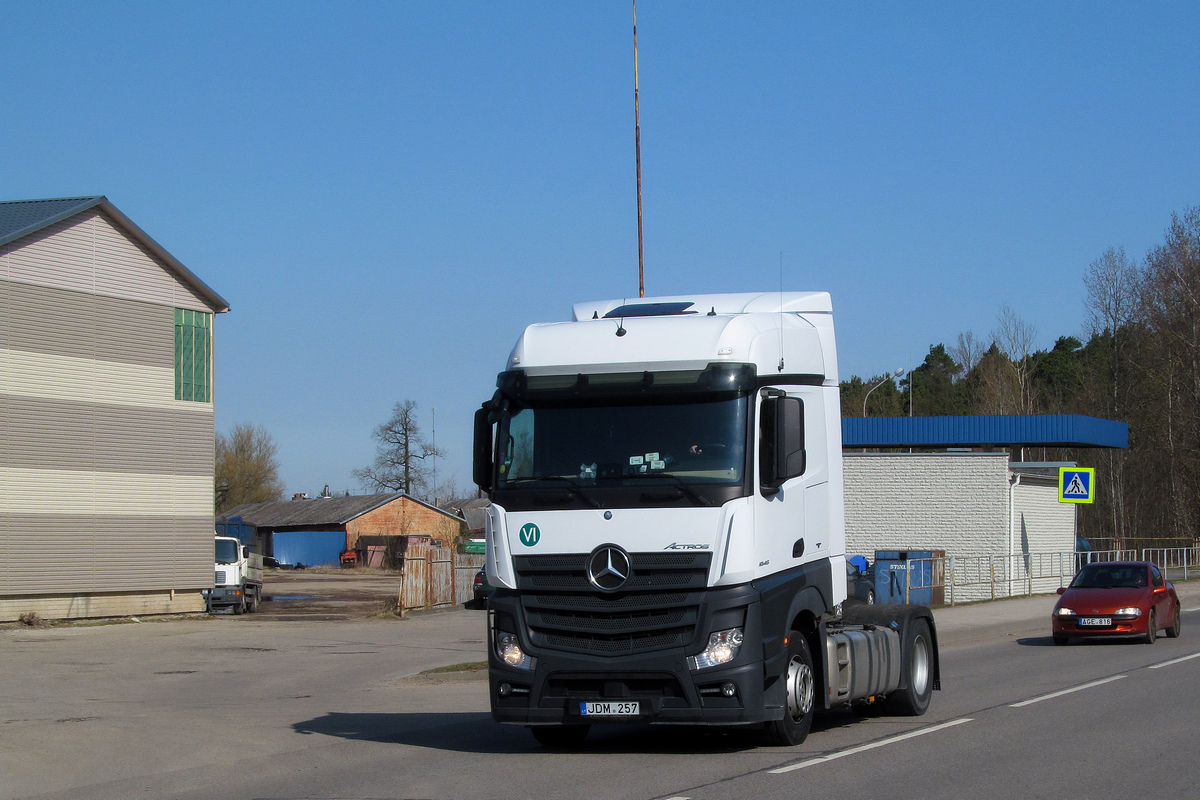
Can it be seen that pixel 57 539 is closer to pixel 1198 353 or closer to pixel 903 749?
pixel 903 749

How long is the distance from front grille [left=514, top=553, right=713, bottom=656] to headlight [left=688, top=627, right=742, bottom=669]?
0.50ft

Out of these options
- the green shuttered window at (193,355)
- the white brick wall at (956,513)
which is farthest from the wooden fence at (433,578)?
the white brick wall at (956,513)

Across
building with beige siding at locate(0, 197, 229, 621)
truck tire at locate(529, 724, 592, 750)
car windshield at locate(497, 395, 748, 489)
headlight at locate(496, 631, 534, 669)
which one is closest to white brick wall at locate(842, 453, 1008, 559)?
building with beige siding at locate(0, 197, 229, 621)

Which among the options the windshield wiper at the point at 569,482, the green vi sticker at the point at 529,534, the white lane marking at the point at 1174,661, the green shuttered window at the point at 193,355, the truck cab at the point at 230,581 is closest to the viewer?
the windshield wiper at the point at 569,482

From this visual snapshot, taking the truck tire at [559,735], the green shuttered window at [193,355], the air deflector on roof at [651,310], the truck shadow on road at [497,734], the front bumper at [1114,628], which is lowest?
the front bumper at [1114,628]

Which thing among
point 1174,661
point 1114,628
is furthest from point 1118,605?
point 1174,661

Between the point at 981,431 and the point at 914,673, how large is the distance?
3119 cm

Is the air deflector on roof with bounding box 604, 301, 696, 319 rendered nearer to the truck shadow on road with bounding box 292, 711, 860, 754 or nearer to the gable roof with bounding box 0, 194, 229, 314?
the truck shadow on road with bounding box 292, 711, 860, 754

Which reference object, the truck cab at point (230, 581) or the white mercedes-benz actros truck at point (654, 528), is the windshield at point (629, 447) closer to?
the white mercedes-benz actros truck at point (654, 528)

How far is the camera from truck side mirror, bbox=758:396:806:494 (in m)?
9.30

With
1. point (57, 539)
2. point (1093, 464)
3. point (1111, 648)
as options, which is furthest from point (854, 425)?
point (1093, 464)

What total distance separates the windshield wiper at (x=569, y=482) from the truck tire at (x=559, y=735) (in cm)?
231

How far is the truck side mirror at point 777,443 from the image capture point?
930cm

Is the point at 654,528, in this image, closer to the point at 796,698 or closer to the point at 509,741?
the point at 796,698
